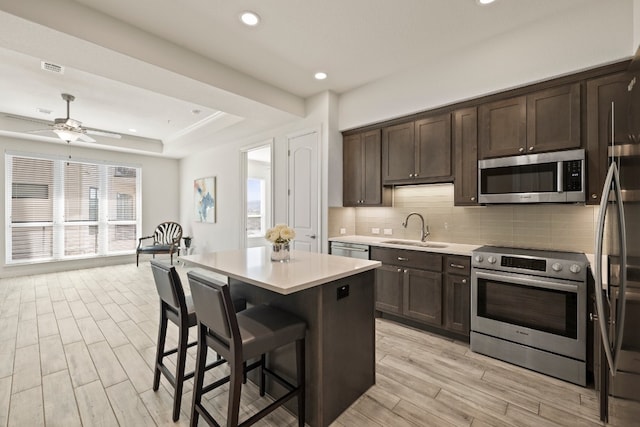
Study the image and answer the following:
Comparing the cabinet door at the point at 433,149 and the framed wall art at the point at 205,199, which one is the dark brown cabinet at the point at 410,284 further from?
the framed wall art at the point at 205,199

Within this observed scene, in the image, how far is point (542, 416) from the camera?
1.86 m

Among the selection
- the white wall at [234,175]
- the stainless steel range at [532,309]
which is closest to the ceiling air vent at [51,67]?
the white wall at [234,175]

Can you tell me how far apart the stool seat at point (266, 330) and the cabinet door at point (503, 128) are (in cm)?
Answer: 242

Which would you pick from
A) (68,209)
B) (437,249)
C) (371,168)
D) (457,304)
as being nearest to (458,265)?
(437,249)

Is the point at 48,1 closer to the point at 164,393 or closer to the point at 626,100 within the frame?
the point at 164,393

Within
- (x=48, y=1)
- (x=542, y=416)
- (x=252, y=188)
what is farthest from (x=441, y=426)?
(x=252, y=188)

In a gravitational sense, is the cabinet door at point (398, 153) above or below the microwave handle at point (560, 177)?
above

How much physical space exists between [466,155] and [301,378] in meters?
2.57

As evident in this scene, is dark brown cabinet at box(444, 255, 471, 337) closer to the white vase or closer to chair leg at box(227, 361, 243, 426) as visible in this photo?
the white vase

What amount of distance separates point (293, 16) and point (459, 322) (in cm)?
317

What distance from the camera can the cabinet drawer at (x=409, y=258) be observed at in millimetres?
2938

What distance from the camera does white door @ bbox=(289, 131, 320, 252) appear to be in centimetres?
401

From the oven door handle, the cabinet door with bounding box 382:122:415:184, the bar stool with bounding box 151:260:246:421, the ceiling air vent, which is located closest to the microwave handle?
the oven door handle

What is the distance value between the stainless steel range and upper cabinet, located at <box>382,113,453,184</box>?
1047mm
